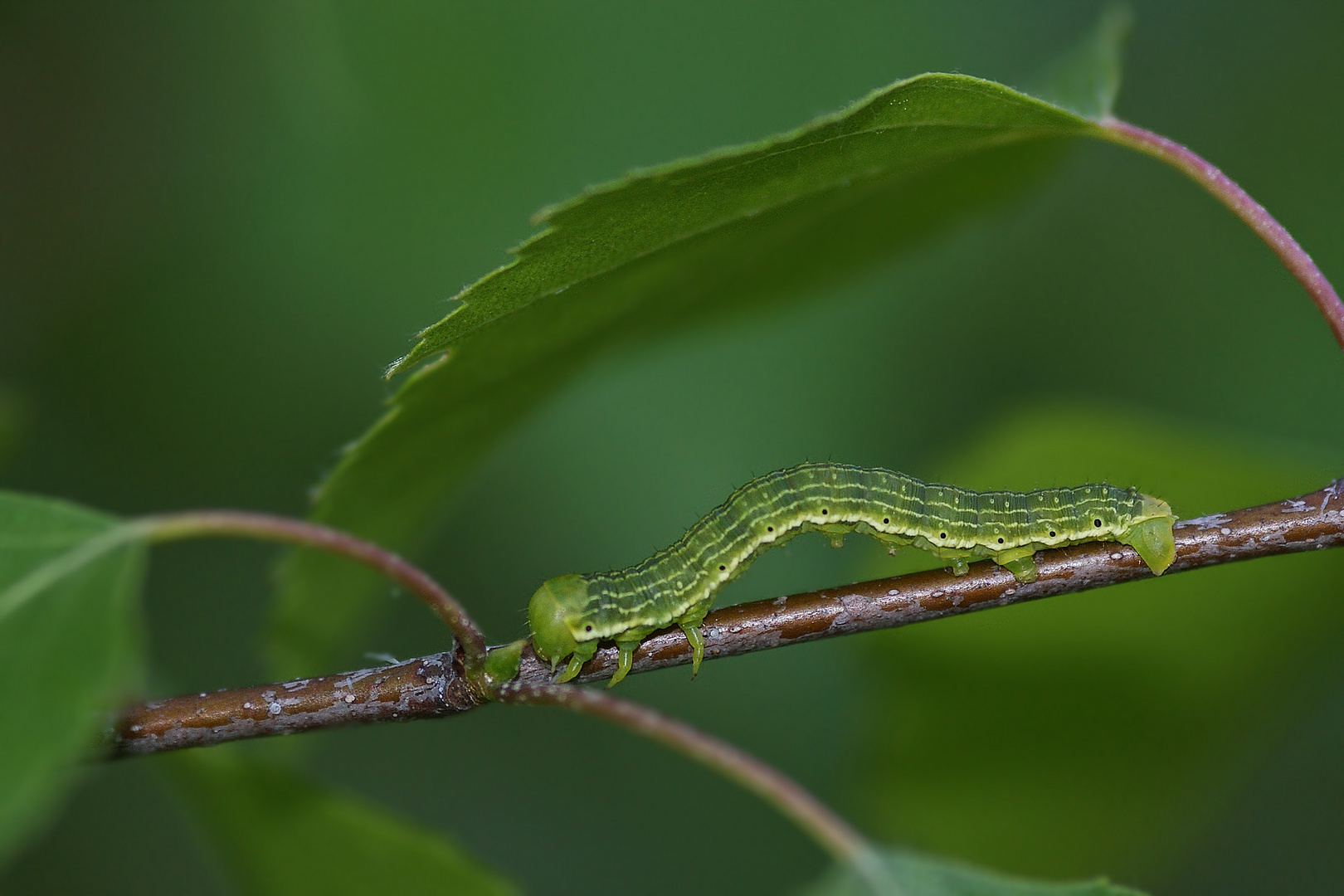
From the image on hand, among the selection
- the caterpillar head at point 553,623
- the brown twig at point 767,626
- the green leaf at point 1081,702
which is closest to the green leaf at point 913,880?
the brown twig at point 767,626

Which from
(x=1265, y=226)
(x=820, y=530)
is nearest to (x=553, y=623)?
(x=820, y=530)

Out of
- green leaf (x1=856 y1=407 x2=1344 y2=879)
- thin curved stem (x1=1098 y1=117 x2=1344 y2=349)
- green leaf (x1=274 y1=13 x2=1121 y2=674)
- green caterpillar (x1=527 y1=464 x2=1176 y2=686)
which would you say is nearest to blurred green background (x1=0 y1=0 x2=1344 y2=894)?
green leaf (x1=856 y1=407 x2=1344 y2=879)

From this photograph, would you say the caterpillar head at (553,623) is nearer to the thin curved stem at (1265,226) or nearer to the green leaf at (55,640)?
the green leaf at (55,640)

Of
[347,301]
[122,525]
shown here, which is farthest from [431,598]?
[347,301]

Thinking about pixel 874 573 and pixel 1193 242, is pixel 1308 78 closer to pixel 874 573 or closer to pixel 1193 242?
pixel 1193 242

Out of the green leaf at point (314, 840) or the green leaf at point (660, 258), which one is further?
the green leaf at point (314, 840)

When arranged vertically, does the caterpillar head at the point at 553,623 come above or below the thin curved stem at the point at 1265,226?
below

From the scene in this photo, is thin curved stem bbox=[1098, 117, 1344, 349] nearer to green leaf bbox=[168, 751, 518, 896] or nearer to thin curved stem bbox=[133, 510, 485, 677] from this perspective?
thin curved stem bbox=[133, 510, 485, 677]
